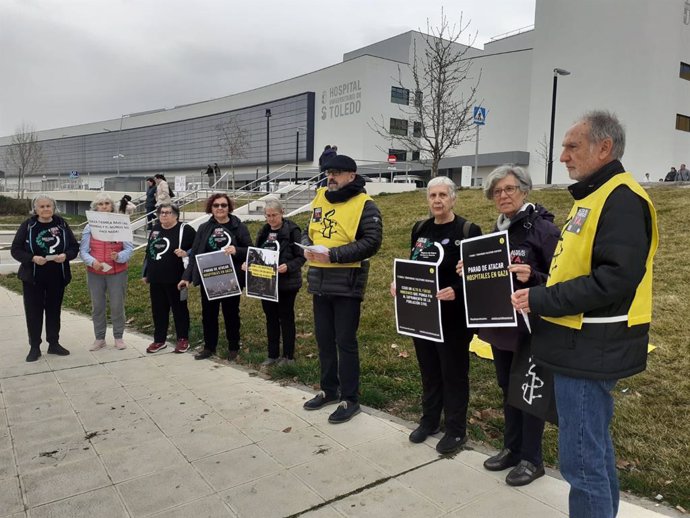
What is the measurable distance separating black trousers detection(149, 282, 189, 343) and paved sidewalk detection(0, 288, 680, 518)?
123cm

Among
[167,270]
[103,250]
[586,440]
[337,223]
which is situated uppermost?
[337,223]

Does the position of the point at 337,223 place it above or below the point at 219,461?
above

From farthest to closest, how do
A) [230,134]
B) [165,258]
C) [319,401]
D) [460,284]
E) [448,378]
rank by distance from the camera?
1. [230,134]
2. [165,258]
3. [319,401]
4. [448,378]
5. [460,284]

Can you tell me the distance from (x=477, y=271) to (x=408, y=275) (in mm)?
734

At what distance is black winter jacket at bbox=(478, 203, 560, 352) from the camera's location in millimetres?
3066

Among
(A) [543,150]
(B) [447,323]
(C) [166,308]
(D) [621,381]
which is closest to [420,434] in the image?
(B) [447,323]

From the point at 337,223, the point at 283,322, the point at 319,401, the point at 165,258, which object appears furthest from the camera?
the point at 165,258

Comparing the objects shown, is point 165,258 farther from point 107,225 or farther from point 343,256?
point 343,256

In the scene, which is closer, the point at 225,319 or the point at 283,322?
the point at 283,322

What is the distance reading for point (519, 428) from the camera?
3410 millimetres

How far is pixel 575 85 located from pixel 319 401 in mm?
39606

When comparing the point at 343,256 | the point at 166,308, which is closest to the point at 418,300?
the point at 343,256

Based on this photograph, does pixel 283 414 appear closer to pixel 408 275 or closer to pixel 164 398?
pixel 164 398

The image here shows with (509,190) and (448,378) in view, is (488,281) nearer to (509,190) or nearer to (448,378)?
(509,190)
